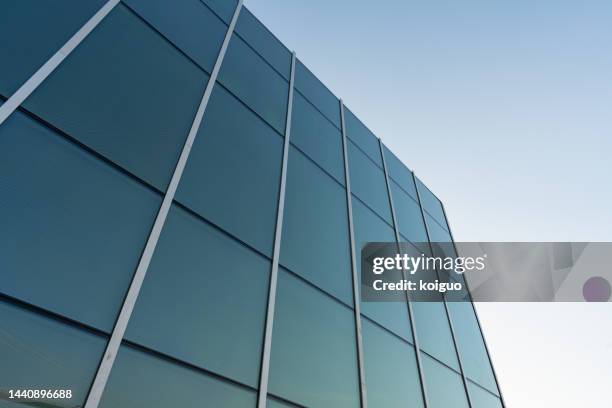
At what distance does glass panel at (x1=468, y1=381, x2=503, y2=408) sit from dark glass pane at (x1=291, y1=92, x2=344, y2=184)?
18.4ft

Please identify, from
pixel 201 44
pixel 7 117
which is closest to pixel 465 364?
pixel 201 44

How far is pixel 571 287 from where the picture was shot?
977 centimetres

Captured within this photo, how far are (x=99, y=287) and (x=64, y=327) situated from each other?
44 cm

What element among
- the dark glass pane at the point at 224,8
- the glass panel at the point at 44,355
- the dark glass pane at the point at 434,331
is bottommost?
the glass panel at the point at 44,355

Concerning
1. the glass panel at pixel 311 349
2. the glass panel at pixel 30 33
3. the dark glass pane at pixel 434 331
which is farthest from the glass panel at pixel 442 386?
the glass panel at pixel 30 33

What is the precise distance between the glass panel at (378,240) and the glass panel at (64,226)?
439 centimetres

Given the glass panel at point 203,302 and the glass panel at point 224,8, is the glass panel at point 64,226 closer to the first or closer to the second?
the glass panel at point 203,302

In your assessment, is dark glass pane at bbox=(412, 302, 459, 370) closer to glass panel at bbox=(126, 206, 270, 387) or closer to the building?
the building

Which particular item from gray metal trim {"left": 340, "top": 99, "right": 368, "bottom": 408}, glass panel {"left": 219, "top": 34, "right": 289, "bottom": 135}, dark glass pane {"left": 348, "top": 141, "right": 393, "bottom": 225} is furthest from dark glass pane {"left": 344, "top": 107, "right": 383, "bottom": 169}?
glass panel {"left": 219, "top": 34, "right": 289, "bottom": 135}

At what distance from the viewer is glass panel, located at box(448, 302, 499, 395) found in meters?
8.99

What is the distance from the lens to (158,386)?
3.45 metres

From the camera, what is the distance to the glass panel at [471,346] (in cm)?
899

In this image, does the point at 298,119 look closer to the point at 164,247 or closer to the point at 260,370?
the point at 164,247

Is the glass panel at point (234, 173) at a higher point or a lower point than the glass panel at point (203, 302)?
higher
